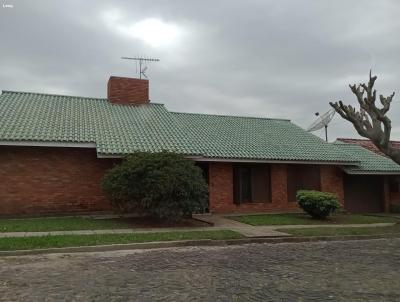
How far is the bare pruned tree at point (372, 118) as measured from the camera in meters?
18.8

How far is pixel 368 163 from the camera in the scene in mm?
25609

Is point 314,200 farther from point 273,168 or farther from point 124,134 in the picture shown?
point 124,134

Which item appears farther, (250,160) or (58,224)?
(250,160)

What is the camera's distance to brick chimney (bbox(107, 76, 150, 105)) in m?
24.5

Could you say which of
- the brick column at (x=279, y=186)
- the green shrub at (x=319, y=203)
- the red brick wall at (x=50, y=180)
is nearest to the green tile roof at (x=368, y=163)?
the brick column at (x=279, y=186)

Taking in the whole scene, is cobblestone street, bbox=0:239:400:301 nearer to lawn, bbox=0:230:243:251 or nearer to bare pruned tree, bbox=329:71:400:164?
lawn, bbox=0:230:243:251

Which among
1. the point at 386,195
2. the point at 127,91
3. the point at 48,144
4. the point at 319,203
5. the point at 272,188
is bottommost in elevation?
the point at 319,203

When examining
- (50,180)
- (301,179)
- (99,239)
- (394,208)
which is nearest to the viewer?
(99,239)

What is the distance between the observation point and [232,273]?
28.6 feet

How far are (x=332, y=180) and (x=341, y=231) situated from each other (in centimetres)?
884

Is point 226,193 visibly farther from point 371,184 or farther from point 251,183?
point 371,184

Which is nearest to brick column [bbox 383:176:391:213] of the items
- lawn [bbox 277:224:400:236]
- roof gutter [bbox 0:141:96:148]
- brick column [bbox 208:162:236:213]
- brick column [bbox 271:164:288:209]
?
brick column [bbox 271:164:288:209]

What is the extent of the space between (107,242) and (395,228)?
10652 mm

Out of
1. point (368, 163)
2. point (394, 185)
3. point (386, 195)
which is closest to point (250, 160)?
point (368, 163)
